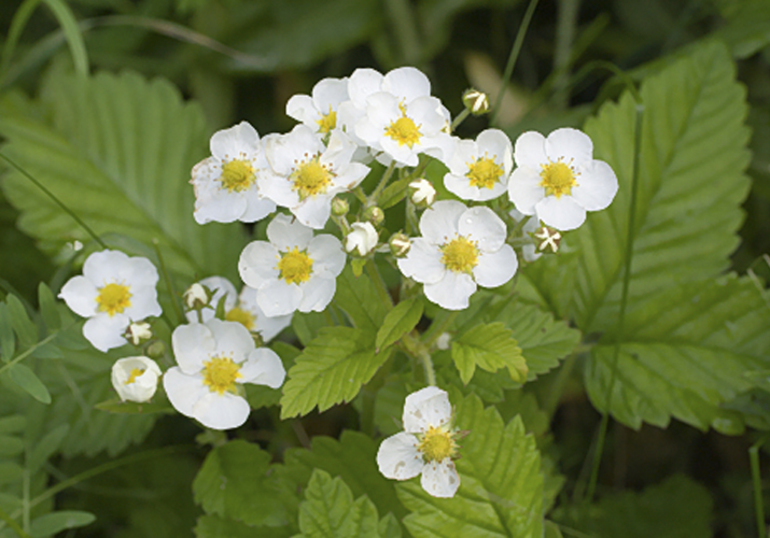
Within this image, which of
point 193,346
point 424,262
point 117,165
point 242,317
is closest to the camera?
point 424,262

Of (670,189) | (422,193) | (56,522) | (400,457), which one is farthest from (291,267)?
(670,189)

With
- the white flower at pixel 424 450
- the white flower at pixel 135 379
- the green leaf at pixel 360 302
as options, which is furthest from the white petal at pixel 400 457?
the white flower at pixel 135 379

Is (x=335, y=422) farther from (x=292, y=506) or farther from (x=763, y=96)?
(x=763, y=96)

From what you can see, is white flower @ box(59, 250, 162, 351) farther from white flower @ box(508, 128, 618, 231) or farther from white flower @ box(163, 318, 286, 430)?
white flower @ box(508, 128, 618, 231)

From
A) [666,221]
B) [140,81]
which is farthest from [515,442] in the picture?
[140,81]

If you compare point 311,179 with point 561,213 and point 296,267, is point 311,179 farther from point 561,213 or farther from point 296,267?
point 561,213
